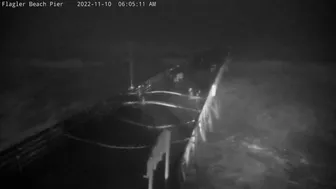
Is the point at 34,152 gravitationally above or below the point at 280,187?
above

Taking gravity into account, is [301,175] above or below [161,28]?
below

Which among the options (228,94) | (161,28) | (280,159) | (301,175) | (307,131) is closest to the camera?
(301,175)

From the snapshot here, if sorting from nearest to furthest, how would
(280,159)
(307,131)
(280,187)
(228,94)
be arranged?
(280,187) → (280,159) → (307,131) → (228,94)

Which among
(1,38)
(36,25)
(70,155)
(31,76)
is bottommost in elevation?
(70,155)

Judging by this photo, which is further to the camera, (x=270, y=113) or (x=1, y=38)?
(x=1, y=38)

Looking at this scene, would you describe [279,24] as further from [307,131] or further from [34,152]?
[34,152]

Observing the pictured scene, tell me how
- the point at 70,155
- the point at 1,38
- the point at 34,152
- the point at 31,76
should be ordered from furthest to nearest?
the point at 1,38, the point at 31,76, the point at 70,155, the point at 34,152

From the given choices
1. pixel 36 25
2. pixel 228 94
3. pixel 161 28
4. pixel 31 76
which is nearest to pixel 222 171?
pixel 228 94

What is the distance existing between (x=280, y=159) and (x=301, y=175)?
1.93 ft

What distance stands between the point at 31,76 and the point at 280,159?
516 inches

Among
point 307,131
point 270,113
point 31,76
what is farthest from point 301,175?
point 31,76

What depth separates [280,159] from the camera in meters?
5.13

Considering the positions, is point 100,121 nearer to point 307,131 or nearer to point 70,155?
point 70,155

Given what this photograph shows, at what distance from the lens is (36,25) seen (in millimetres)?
19438
